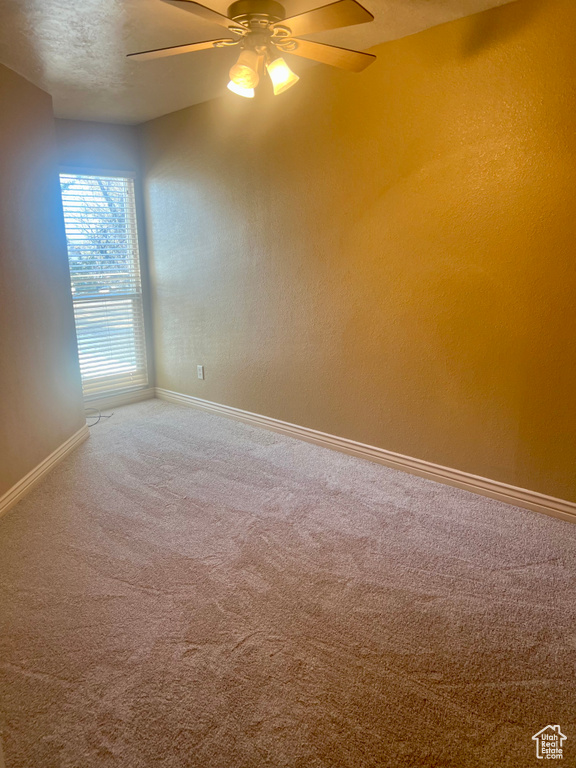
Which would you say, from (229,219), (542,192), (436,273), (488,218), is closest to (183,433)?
(229,219)

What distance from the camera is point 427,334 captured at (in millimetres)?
2889

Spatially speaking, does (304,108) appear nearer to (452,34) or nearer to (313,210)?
(313,210)

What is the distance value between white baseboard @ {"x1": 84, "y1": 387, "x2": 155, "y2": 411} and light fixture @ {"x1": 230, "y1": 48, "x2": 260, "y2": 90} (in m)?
3.08

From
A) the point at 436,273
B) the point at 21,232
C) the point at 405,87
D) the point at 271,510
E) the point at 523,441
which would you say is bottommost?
the point at 271,510

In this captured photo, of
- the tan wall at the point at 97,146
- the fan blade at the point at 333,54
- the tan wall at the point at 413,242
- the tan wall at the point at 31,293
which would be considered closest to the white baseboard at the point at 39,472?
the tan wall at the point at 31,293

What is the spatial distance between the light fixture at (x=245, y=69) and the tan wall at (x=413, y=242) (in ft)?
3.07

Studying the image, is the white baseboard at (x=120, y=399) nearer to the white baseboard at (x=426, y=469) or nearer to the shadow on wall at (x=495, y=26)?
the white baseboard at (x=426, y=469)

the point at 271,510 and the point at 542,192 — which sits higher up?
the point at 542,192

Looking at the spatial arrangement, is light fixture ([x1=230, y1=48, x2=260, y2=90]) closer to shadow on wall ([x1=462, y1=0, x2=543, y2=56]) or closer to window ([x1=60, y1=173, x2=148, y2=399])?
shadow on wall ([x1=462, y1=0, x2=543, y2=56])

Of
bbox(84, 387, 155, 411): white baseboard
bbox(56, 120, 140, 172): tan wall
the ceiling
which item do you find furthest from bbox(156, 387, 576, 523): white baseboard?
the ceiling

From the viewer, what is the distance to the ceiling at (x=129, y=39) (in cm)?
227

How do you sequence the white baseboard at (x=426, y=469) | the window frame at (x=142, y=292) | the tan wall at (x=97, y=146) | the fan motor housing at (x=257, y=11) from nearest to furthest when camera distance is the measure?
1. the fan motor housing at (x=257, y=11)
2. the white baseboard at (x=426, y=469)
3. the tan wall at (x=97, y=146)
4. the window frame at (x=142, y=292)

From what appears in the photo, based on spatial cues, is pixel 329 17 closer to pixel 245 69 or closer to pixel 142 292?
pixel 245 69

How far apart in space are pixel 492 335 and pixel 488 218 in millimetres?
598
